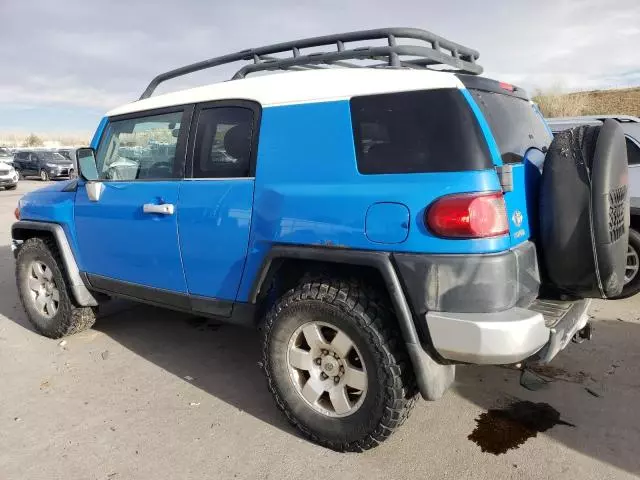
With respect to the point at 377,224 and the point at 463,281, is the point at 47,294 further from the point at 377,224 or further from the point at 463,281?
the point at 463,281

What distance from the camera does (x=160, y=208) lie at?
3.40 meters

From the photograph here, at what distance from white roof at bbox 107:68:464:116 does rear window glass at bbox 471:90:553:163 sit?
0.27 meters

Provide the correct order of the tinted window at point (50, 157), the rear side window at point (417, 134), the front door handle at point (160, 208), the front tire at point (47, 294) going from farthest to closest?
1. the tinted window at point (50, 157)
2. the front tire at point (47, 294)
3. the front door handle at point (160, 208)
4. the rear side window at point (417, 134)

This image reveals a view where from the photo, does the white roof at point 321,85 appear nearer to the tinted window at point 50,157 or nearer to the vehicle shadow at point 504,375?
the vehicle shadow at point 504,375

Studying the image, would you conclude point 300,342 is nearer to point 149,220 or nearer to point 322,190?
point 322,190

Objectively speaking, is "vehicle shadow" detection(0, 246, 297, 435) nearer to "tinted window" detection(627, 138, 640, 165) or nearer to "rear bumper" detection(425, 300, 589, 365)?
"rear bumper" detection(425, 300, 589, 365)

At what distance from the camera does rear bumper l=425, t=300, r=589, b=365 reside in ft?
7.45

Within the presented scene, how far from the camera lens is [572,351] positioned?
161 inches

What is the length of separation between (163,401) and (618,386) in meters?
3.06

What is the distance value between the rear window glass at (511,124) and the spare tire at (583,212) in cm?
21

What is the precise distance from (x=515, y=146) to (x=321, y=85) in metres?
1.10

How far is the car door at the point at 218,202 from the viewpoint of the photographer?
304cm

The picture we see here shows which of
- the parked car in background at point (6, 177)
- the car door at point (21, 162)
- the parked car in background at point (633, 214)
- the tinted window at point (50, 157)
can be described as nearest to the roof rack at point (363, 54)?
the parked car in background at point (633, 214)

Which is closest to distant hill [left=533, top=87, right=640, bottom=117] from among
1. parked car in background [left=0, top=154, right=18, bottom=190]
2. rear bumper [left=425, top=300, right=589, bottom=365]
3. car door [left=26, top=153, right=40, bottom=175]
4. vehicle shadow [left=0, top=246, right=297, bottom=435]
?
vehicle shadow [left=0, top=246, right=297, bottom=435]
